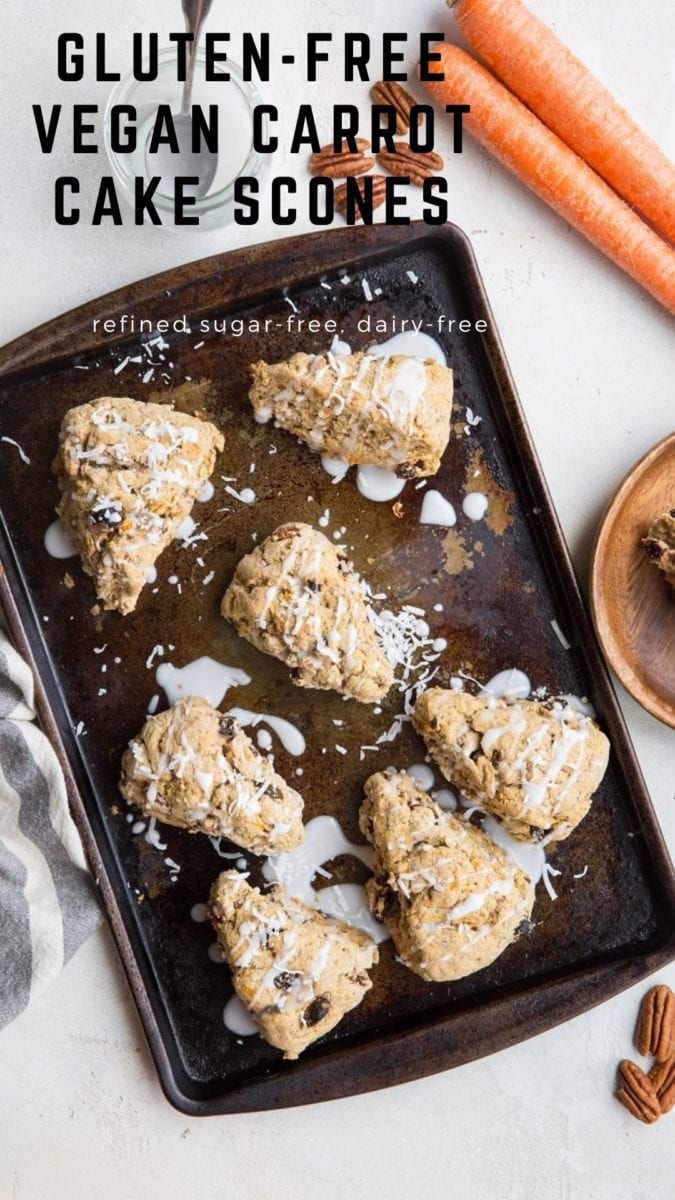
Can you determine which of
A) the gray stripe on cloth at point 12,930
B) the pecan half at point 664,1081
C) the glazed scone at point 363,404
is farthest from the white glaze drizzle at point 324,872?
the glazed scone at point 363,404

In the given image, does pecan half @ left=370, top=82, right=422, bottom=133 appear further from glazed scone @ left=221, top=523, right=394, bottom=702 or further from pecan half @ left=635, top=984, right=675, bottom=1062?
pecan half @ left=635, top=984, right=675, bottom=1062

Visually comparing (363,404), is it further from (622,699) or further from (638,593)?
(622,699)

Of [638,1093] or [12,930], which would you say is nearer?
[12,930]

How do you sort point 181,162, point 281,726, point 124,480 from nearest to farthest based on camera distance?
point 124,480 < point 181,162 < point 281,726

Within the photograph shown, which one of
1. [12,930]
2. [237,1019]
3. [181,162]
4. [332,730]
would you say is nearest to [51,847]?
[12,930]

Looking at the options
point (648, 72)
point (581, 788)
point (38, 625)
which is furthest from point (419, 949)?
point (648, 72)

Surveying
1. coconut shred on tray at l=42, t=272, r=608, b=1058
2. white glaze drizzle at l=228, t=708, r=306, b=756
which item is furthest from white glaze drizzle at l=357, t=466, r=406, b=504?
white glaze drizzle at l=228, t=708, r=306, b=756

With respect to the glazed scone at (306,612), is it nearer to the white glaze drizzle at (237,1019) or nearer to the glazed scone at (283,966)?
the glazed scone at (283,966)
